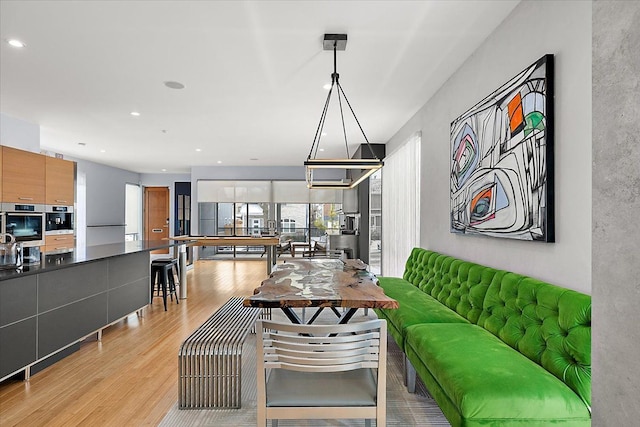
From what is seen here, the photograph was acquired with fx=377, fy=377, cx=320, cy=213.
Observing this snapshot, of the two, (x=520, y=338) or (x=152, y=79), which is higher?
(x=152, y=79)

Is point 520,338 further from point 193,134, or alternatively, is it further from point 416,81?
point 193,134

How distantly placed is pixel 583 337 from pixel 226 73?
356 cm

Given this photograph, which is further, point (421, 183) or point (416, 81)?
point (421, 183)

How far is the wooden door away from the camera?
12.3 metres

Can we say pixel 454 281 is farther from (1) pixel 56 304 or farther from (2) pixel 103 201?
(2) pixel 103 201

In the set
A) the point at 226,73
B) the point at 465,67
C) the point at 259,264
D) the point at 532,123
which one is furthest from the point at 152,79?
the point at 259,264

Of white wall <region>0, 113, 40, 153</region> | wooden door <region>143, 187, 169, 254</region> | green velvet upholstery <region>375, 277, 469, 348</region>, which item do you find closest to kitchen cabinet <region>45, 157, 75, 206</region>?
white wall <region>0, 113, 40, 153</region>

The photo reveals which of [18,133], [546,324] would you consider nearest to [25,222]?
[18,133]

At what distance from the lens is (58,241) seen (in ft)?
18.8

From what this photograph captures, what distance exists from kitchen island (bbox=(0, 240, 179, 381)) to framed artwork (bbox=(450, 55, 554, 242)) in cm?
331

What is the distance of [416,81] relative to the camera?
13.2 feet

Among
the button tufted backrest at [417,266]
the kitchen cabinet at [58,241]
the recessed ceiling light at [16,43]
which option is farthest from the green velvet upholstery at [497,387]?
the kitchen cabinet at [58,241]

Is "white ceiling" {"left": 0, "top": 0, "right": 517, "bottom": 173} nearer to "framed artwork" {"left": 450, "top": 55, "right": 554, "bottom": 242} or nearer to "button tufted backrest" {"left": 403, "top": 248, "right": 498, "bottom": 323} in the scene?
"framed artwork" {"left": 450, "top": 55, "right": 554, "bottom": 242}

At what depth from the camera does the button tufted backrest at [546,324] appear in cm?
174
